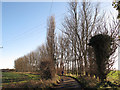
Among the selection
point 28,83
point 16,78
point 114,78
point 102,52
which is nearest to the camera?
point 28,83

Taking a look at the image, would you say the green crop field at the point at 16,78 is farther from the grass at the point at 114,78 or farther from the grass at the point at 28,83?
the grass at the point at 114,78

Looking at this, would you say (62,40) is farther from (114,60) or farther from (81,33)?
(114,60)

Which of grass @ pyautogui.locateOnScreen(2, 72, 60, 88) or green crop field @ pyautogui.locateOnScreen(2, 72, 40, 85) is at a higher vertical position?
grass @ pyautogui.locateOnScreen(2, 72, 60, 88)

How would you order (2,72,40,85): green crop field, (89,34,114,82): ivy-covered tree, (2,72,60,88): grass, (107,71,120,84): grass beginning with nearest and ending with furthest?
(2,72,60,88): grass, (107,71,120,84): grass, (89,34,114,82): ivy-covered tree, (2,72,40,85): green crop field

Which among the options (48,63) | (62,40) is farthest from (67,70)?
(48,63)

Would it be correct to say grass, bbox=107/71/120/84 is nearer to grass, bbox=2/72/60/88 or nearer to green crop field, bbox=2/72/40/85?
grass, bbox=2/72/60/88

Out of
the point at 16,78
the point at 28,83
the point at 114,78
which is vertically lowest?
the point at 16,78

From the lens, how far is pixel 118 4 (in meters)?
5.45

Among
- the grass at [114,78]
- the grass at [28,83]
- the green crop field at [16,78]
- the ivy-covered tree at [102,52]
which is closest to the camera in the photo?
the grass at [28,83]

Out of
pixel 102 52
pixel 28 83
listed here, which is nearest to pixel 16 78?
pixel 28 83

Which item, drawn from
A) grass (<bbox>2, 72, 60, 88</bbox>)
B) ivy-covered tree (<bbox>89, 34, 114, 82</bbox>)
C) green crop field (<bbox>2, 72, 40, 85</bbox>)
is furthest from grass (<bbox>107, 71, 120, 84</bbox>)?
green crop field (<bbox>2, 72, 40, 85</bbox>)

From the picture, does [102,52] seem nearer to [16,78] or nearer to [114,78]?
[114,78]

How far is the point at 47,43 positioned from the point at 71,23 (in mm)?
5108

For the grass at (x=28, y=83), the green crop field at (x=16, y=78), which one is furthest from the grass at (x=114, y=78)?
the green crop field at (x=16, y=78)
